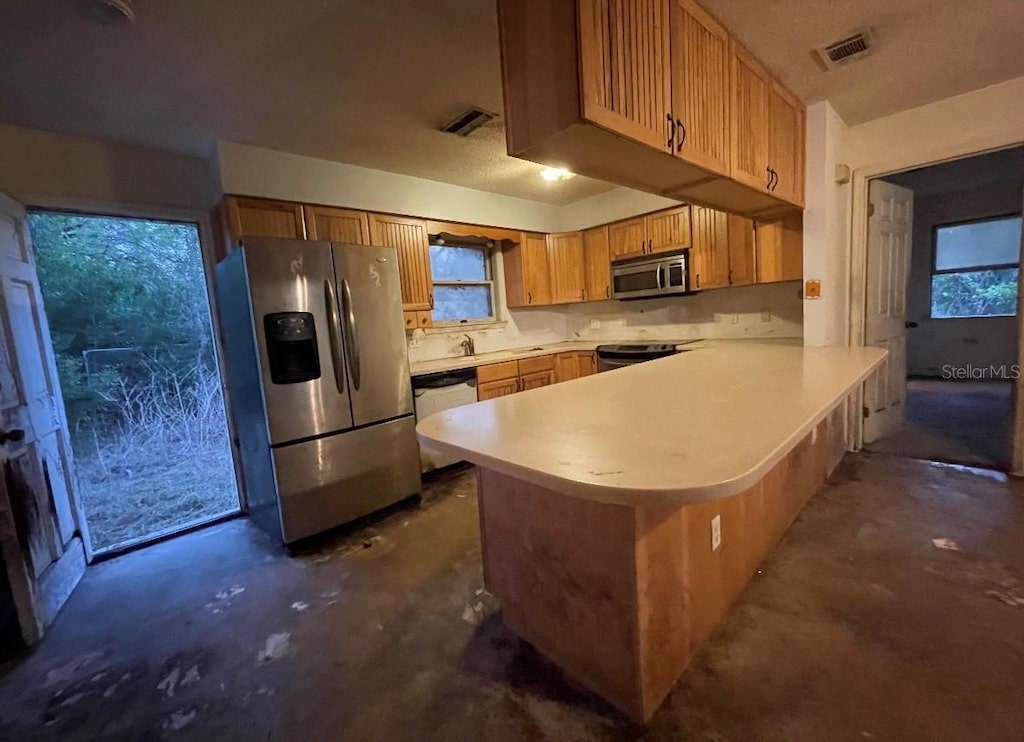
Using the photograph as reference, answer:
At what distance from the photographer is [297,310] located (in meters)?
2.39

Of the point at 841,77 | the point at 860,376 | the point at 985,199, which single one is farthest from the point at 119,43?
the point at 985,199

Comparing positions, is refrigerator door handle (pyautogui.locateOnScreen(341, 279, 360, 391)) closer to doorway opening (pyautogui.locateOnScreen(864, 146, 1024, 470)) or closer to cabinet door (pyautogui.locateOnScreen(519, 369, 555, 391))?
cabinet door (pyautogui.locateOnScreen(519, 369, 555, 391))

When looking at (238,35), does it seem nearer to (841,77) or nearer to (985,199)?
(841,77)

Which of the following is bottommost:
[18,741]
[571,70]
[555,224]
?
[18,741]

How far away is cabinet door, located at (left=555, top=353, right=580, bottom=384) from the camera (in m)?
4.22

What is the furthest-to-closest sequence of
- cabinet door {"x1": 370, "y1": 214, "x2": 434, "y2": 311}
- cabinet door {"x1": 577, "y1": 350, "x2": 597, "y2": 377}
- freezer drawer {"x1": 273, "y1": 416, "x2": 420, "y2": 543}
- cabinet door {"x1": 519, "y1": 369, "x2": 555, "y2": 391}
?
cabinet door {"x1": 577, "y1": 350, "x2": 597, "y2": 377}
cabinet door {"x1": 519, "y1": 369, "x2": 555, "y2": 391}
cabinet door {"x1": 370, "y1": 214, "x2": 434, "y2": 311}
freezer drawer {"x1": 273, "y1": 416, "x2": 420, "y2": 543}

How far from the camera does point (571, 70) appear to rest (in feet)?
4.22

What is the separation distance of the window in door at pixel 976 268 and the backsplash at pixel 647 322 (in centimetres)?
391

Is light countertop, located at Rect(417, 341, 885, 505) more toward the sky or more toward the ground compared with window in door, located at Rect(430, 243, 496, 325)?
more toward the ground

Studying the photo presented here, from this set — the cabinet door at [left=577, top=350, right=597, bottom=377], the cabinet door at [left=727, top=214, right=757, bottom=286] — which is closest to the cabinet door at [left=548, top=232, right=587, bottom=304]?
the cabinet door at [left=577, top=350, right=597, bottom=377]

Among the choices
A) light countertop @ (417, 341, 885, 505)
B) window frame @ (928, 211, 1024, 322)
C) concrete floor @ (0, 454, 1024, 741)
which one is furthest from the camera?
window frame @ (928, 211, 1024, 322)

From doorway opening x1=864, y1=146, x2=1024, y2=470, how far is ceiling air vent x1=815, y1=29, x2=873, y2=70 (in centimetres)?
267

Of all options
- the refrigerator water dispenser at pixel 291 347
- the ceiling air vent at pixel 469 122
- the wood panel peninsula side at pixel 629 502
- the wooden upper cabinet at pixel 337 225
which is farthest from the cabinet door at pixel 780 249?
the refrigerator water dispenser at pixel 291 347

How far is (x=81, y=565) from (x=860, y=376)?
3.89m
